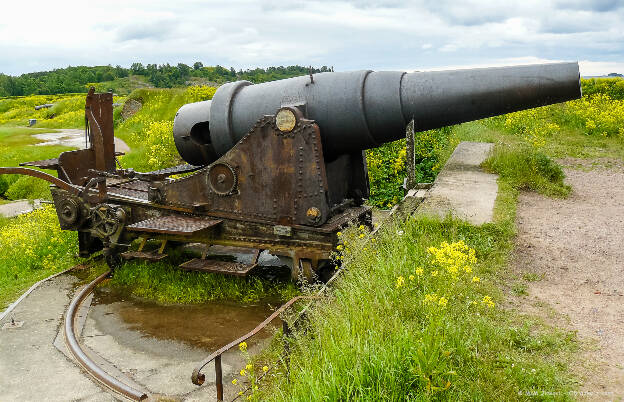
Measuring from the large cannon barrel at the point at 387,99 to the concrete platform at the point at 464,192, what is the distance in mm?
1012

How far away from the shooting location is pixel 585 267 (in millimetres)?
4965

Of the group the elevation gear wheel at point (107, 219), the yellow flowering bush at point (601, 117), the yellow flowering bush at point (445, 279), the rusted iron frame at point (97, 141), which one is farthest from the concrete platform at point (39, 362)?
the yellow flowering bush at point (601, 117)

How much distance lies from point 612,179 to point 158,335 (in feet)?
23.6

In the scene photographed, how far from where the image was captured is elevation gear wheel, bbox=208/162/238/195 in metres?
5.58

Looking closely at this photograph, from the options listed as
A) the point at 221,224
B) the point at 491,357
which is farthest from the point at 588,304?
the point at 221,224

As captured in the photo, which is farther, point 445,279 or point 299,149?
point 299,149

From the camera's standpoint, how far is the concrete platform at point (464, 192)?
19.3ft

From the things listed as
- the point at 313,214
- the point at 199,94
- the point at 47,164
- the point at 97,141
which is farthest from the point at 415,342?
the point at 199,94

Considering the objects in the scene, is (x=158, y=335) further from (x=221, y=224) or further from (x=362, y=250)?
(x=362, y=250)

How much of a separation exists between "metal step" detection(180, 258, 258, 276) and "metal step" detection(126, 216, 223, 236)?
1.09ft

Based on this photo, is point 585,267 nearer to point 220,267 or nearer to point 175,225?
point 220,267

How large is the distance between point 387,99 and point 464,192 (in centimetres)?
205

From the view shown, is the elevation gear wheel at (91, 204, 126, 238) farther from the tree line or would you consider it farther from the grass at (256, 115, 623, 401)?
the tree line

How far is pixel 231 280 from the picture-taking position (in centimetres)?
623
